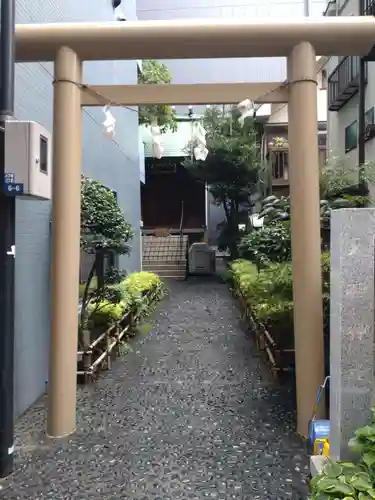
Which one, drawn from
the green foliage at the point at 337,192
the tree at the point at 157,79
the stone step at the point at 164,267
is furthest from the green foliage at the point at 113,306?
the stone step at the point at 164,267

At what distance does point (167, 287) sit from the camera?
18.1 meters

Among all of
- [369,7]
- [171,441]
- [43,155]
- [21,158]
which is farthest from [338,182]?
[21,158]

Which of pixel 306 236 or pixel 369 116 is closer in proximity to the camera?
pixel 306 236

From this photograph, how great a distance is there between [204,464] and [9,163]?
3.10 metres

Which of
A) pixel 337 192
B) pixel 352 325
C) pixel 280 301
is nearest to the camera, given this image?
pixel 352 325

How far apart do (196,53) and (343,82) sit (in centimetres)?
957

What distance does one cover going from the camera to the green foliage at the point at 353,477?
98.2 inches

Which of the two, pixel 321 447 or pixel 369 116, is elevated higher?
pixel 369 116

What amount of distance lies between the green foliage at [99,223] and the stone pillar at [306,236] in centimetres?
319

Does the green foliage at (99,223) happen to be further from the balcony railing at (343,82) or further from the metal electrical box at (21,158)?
the balcony railing at (343,82)

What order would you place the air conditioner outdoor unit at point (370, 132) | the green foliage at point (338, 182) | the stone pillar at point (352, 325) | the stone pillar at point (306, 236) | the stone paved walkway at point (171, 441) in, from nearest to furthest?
1. the stone pillar at point (352, 325)
2. the stone paved walkway at point (171, 441)
3. the stone pillar at point (306, 236)
4. the green foliage at point (338, 182)
5. the air conditioner outdoor unit at point (370, 132)

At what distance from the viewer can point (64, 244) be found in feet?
16.1

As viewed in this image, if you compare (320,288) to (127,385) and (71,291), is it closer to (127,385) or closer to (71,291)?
(71,291)

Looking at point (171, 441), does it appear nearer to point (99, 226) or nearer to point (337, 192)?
point (99, 226)
